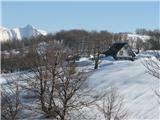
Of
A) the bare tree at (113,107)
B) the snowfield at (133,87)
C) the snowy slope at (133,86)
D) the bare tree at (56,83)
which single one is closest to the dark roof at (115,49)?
the snowfield at (133,87)

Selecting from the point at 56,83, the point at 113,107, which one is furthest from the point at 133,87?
the point at 56,83

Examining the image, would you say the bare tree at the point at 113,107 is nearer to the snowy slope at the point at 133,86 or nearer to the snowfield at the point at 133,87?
the snowfield at the point at 133,87

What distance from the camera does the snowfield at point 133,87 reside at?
35.3 metres

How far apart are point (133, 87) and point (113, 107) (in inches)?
374

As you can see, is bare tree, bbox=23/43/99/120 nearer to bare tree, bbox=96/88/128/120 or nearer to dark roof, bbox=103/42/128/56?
bare tree, bbox=96/88/128/120

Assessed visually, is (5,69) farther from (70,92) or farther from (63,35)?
(63,35)

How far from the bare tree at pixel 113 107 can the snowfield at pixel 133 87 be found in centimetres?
60

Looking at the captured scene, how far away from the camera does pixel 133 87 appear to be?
139 feet

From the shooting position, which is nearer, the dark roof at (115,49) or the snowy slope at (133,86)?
the snowy slope at (133,86)

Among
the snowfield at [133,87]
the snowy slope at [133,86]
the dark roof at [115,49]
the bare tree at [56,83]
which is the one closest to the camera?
the bare tree at [56,83]

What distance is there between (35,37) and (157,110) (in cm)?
1463

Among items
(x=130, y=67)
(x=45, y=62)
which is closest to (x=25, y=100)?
(x=45, y=62)

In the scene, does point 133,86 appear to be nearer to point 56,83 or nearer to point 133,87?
point 133,87

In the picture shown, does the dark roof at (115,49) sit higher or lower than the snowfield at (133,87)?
lower
